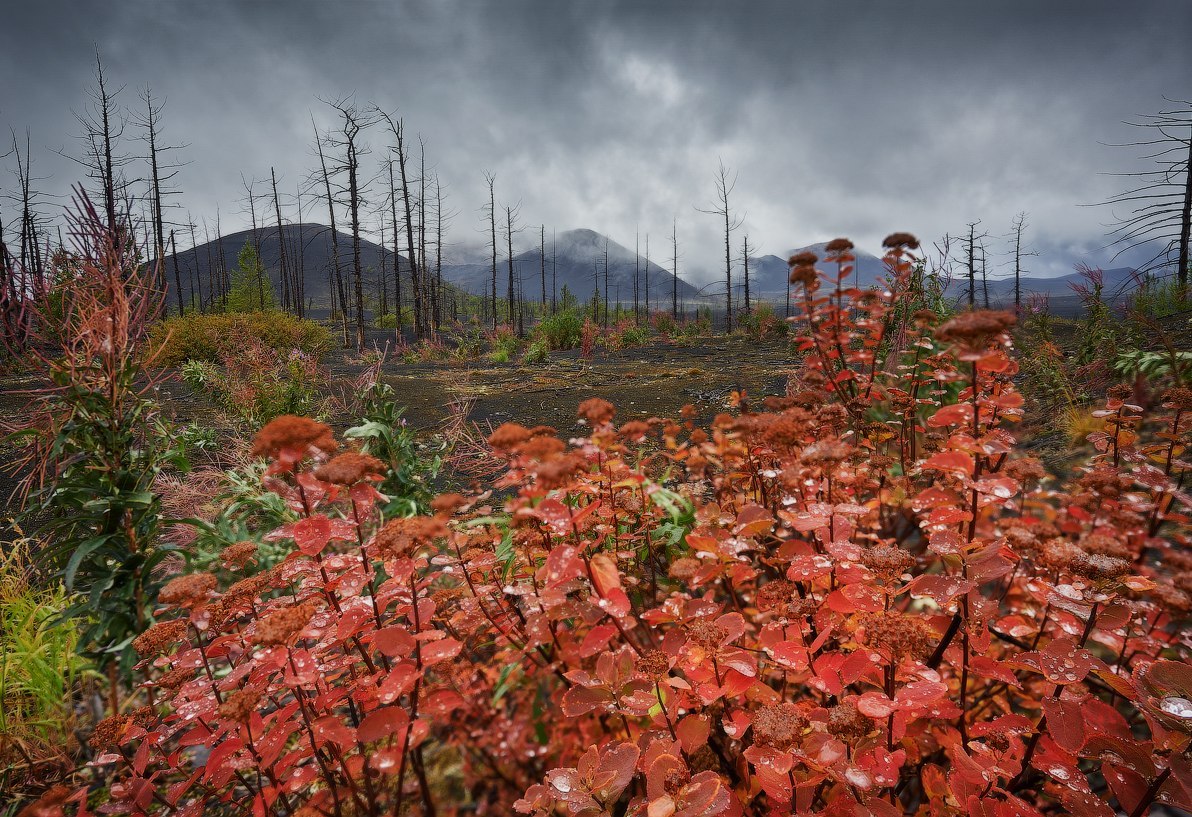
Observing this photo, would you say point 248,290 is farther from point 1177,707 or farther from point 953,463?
point 1177,707

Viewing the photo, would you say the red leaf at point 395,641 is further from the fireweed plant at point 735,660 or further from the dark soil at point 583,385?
the dark soil at point 583,385

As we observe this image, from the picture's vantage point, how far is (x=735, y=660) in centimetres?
102

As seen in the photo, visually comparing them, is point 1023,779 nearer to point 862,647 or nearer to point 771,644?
point 862,647

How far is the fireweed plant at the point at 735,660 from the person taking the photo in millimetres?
871

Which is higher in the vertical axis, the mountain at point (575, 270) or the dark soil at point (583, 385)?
the mountain at point (575, 270)

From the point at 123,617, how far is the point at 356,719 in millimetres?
944

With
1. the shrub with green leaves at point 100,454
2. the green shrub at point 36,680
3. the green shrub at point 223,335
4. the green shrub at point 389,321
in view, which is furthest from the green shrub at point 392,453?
the green shrub at point 389,321

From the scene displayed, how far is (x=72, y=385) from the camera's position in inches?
59.7

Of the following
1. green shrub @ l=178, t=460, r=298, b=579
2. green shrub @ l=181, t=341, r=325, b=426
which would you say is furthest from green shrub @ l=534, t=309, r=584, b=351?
green shrub @ l=178, t=460, r=298, b=579

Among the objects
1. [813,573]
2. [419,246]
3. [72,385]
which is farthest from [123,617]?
[419,246]

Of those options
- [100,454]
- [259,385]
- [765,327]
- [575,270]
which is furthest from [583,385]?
[575,270]

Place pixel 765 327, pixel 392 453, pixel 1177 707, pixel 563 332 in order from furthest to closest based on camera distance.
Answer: pixel 765 327 → pixel 563 332 → pixel 392 453 → pixel 1177 707

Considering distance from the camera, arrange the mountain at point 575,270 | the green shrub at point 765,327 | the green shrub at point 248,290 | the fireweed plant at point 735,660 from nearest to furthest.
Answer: the fireweed plant at point 735,660, the green shrub at point 765,327, the green shrub at point 248,290, the mountain at point 575,270

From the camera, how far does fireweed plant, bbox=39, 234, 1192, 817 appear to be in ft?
2.86
